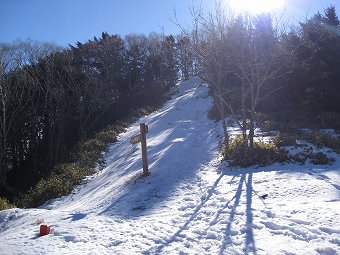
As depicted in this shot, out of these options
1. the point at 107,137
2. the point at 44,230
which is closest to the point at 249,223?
the point at 44,230

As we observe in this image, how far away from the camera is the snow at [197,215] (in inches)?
215

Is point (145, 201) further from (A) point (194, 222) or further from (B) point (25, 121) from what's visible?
(B) point (25, 121)

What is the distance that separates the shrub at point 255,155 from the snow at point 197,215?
14.1 inches

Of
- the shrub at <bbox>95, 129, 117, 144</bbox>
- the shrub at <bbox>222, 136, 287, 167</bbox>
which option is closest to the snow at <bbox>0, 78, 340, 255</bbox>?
the shrub at <bbox>222, 136, 287, 167</bbox>

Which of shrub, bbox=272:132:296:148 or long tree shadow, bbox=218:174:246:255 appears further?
shrub, bbox=272:132:296:148

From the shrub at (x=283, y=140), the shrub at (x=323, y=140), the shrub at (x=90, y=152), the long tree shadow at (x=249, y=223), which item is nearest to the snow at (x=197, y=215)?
the long tree shadow at (x=249, y=223)

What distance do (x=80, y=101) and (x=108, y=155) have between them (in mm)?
6925

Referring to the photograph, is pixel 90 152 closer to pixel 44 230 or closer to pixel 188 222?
pixel 44 230

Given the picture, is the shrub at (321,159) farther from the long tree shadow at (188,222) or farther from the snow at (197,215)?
the long tree shadow at (188,222)

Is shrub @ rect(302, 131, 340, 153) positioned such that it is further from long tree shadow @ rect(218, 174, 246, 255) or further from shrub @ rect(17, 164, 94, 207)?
shrub @ rect(17, 164, 94, 207)

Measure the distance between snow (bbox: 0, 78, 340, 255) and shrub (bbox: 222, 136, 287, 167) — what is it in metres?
0.36

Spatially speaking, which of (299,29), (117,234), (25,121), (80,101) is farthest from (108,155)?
(117,234)

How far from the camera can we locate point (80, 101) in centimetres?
2328

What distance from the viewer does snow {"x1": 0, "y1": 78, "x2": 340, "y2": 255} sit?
215 inches
